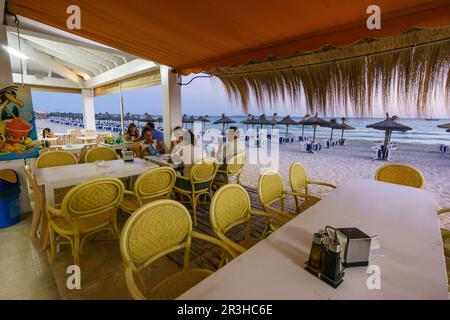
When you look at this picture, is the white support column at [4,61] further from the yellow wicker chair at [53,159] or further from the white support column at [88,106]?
the white support column at [88,106]

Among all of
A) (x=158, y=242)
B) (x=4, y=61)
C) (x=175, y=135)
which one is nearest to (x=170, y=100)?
(x=175, y=135)

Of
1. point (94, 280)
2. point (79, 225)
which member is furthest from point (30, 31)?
point (94, 280)

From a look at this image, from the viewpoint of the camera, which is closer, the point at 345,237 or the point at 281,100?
the point at 345,237

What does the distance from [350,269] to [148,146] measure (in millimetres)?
3911

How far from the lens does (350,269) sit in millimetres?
990

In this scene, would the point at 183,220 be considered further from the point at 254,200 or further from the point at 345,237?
the point at 254,200

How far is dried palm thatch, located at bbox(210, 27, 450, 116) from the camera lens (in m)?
1.92

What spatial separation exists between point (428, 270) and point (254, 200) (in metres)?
2.95

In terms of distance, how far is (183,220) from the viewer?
56.9 inches

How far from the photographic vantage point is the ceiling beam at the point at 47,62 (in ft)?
20.8

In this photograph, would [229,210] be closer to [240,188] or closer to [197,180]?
[240,188]

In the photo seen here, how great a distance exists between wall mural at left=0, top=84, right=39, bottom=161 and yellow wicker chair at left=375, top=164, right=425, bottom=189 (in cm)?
478

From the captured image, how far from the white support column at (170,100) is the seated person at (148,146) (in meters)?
0.31
